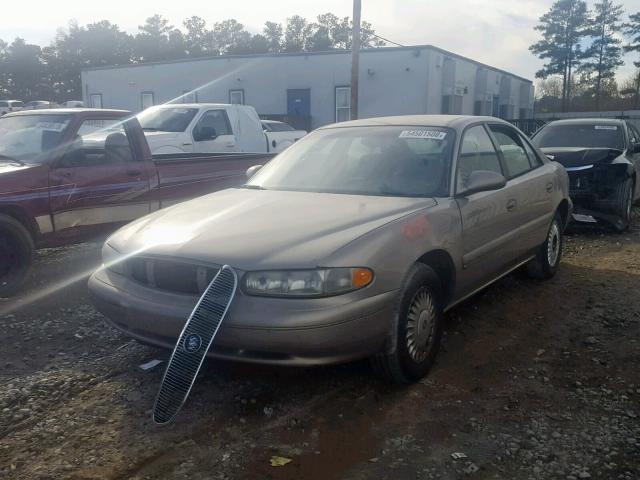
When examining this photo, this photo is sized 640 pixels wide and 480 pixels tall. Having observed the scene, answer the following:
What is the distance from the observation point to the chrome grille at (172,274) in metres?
3.38

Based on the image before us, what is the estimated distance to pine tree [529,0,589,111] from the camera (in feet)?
167

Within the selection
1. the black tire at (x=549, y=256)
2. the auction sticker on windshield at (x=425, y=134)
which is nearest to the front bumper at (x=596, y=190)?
the black tire at (x=549, y=256)

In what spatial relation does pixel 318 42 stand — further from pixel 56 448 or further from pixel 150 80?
pixel 56 448

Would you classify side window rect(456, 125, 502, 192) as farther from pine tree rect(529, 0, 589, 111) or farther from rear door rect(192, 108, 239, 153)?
pine tree rect(529, 0, 589, 111)

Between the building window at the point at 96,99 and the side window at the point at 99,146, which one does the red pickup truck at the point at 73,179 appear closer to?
the side window at the point at 99,146

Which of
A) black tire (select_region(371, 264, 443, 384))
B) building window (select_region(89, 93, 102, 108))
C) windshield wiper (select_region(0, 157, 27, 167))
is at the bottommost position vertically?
black tire (select_region(371, 264, 443, 384))

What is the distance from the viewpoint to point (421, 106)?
25.9 meters

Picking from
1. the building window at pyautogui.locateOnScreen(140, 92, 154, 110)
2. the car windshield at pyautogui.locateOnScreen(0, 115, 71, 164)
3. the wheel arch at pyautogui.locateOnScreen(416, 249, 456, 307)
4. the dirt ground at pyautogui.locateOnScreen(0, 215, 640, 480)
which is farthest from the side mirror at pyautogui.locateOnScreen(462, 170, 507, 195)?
the building window at pyautogui.locateOnScreen(140, 92, 154, 110)

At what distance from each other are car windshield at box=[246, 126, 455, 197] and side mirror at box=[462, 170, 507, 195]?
16 centimetres

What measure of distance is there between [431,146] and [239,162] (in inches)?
Result: 144

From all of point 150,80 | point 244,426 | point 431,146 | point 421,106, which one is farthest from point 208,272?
point 150,80

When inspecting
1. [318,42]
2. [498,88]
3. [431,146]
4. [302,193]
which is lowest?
[302,193]

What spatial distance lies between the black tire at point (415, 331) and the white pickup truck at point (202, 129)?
7.30 metres

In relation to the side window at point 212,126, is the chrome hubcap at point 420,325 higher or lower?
lower
